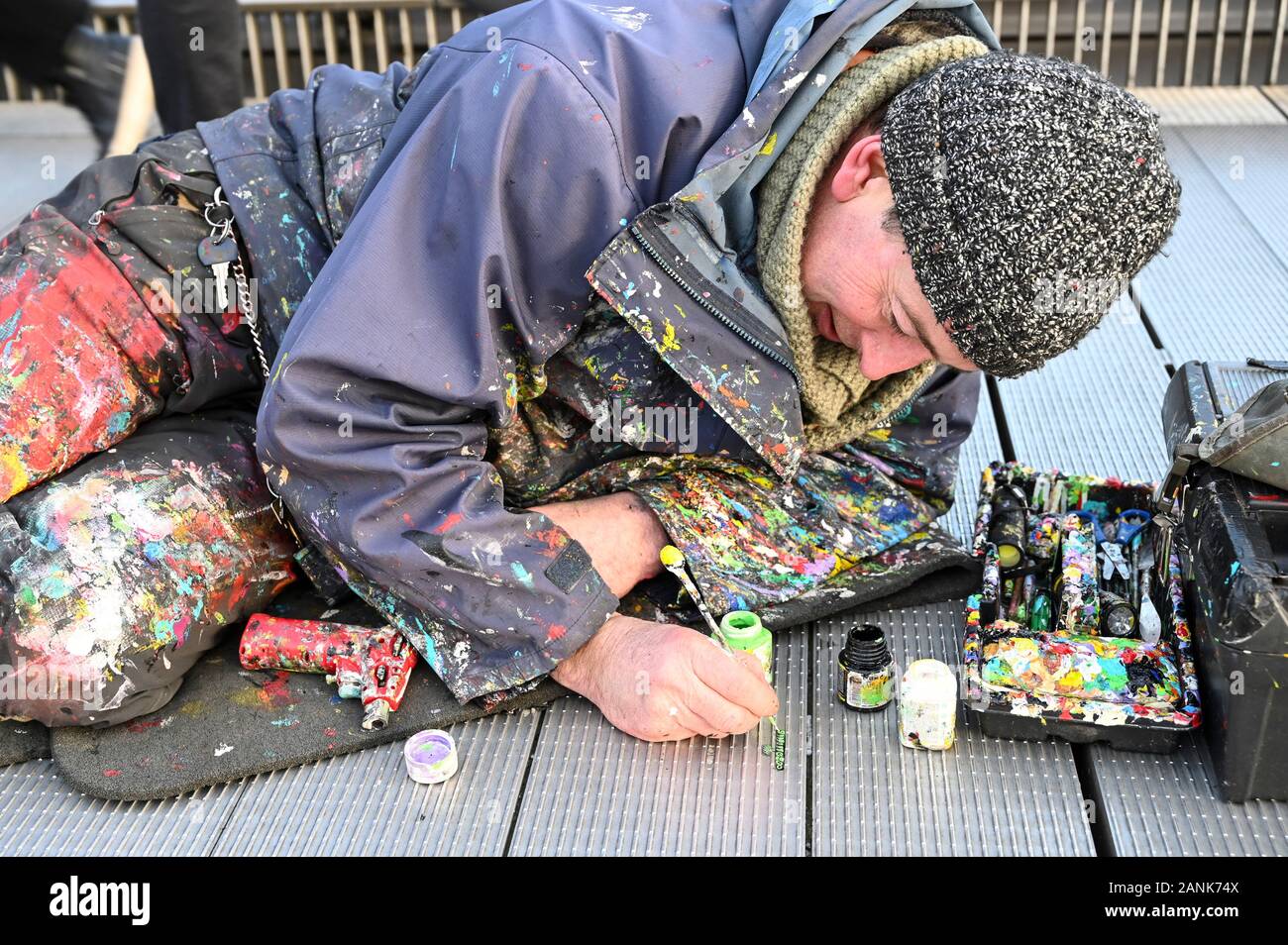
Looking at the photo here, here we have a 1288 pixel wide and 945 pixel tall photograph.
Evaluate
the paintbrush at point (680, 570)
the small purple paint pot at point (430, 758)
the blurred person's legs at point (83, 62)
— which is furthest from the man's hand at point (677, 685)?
the blurred person's legs at point (83, 62)

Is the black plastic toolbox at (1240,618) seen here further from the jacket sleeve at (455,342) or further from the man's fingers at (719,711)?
the jacket sleeve at (455,342)

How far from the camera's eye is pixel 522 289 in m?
1.74

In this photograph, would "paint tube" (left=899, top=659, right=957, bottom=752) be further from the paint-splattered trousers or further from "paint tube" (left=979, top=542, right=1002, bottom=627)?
the paint-splattered trousers

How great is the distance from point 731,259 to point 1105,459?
1.11m

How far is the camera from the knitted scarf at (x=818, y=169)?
1648 millimetres

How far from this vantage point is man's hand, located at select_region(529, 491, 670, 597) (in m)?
1.97

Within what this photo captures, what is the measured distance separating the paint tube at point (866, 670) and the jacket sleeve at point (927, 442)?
458 millimetres

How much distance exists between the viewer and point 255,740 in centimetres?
181

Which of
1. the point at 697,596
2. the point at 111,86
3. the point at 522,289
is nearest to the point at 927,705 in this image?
the point at 697,596

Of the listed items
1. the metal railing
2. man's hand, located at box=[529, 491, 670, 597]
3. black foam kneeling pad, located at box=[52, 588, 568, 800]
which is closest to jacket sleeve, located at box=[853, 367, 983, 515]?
man's hand, located at box=[529, 491, 670, 597]

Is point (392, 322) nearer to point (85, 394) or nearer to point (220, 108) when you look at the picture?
point (85, 394)

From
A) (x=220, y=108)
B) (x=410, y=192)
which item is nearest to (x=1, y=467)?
(x=410, y=192)

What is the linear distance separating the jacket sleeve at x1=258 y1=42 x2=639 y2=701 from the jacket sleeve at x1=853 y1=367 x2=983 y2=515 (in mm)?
691

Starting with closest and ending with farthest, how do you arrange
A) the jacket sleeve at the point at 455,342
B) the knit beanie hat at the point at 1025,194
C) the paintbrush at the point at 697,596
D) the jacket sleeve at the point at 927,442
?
the knit beanie hat at the point at 1025,194 < the jacket sleeve at the point at 455,342 < the paintbrush at the point at 697,596 < the jacket sleeve at the point at 927,442
